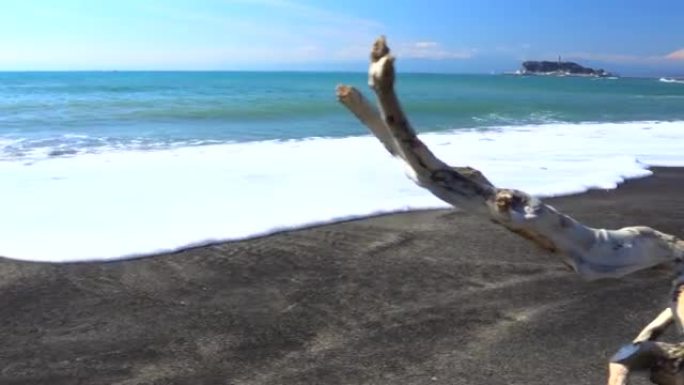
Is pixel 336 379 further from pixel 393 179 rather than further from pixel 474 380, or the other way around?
pixel 393 179

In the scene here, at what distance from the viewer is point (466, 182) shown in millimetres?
2195

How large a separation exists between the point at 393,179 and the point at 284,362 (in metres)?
7.11

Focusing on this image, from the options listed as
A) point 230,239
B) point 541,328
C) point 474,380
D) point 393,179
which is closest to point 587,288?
point 541,328

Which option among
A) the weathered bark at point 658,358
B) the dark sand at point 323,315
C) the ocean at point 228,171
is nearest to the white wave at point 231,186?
the ocean at point 228,171

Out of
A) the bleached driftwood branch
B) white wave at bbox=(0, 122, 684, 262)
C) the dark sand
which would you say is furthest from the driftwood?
white wave at bbox=(0, 122, 684, 262)

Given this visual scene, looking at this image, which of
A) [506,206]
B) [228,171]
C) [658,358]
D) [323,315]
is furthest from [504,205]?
[228,171]

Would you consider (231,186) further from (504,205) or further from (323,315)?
(504,205)

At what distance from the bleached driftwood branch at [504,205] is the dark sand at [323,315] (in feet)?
4.72

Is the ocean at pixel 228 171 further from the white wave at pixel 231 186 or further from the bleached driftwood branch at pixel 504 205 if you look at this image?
Answer: the bleached driftwood branch at pixel 504 205

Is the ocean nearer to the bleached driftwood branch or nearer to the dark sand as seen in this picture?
the dark sand

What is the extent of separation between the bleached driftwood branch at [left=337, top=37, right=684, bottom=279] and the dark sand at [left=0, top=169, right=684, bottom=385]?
4.72ft

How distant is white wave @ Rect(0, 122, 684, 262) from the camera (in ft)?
25.3

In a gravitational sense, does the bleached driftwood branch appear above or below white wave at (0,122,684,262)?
above

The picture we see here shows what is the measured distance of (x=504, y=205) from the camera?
214 centimetres
